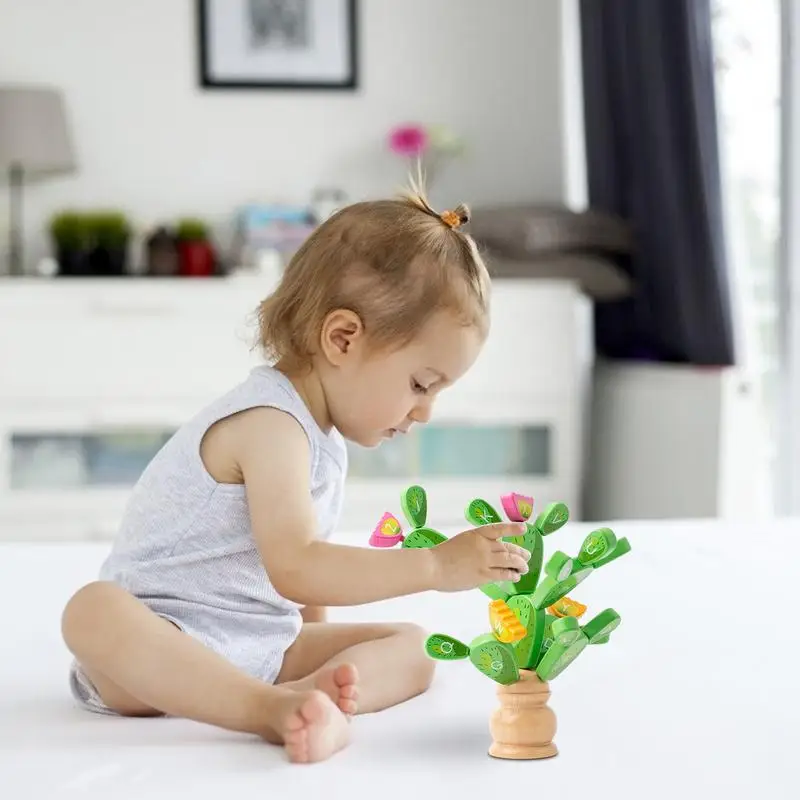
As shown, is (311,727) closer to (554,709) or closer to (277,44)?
(554,709)

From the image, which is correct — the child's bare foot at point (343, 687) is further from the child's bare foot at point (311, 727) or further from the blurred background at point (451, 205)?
the blurred background at point (451, 205)

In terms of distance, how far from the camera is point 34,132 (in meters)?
3.84

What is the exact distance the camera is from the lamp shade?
3.81 m

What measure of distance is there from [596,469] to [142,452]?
1.33 m

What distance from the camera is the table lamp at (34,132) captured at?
381 centimetres

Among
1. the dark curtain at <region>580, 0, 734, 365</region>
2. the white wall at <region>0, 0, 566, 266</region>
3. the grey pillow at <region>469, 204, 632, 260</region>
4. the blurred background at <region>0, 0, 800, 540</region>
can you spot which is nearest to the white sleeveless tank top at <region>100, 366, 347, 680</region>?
the blurred background at <region>0, 0, 800, 540</region>

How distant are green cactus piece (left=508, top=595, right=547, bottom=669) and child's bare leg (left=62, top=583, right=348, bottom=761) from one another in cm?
16

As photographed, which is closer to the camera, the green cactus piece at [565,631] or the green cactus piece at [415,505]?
the green cactus piece at [565,631]

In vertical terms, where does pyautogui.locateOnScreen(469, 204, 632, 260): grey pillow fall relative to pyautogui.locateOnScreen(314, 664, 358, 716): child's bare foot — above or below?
above

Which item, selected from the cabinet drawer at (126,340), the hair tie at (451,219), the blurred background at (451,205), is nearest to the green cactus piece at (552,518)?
the hair tie at (451,219)

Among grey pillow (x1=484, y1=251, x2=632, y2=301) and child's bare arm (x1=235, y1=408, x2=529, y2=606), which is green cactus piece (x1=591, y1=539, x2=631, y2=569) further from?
grey pillow (x1=484, y1=251, x2=632, y2=301)

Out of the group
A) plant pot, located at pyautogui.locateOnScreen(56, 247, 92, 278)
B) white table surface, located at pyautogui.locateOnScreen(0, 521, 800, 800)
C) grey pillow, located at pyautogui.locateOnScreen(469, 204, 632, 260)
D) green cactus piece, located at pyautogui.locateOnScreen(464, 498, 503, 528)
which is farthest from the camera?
plant pot, located at pyautogui.locateOnScreen(56, 247, 92, 278)

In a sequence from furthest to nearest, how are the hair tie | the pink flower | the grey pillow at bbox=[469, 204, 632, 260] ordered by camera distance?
1. the pink flower
2. the grey pillow at bbox=[469, 204, 632, 260]
3. the hair tie

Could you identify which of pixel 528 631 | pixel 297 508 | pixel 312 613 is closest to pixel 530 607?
pixel 528 631
